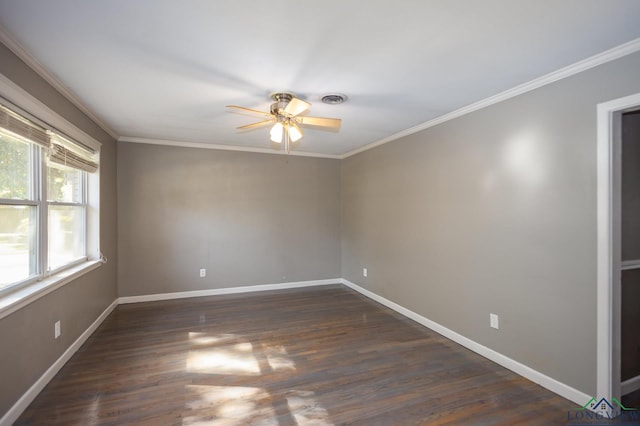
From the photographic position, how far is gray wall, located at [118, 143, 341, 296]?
14.2 ft

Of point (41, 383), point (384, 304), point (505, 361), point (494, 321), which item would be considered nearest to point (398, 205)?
point (384, 304)

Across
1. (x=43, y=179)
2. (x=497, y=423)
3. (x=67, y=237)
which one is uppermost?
(x=43, y=179)

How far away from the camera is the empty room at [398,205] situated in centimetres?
177

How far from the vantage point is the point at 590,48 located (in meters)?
1.90

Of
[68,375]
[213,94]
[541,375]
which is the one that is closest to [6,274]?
[68,375]

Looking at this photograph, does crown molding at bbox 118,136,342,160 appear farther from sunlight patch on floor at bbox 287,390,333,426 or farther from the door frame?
the door frame

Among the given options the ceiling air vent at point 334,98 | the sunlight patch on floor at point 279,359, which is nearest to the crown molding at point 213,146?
the ceiling air vent at point 334,98

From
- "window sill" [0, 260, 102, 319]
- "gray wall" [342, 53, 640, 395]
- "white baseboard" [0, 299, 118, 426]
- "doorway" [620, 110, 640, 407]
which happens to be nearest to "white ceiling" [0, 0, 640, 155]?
"gray wall" [342, 53, 640, 395]

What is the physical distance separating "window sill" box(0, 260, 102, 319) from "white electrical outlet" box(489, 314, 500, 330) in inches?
142

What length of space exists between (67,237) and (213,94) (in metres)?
2.06

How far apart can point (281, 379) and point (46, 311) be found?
1882 mm

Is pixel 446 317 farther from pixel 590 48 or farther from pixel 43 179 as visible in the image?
pixel 43 179

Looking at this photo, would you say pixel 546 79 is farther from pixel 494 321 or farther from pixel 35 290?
pixel 35 290

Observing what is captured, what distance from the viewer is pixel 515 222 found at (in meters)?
2.56
